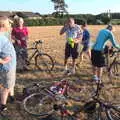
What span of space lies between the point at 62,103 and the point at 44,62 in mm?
4918

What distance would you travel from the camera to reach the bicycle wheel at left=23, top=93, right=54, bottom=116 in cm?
781

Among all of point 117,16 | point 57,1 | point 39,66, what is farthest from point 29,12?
point 39,66

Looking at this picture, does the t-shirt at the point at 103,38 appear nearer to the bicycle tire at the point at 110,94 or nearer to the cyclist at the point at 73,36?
the bicycle tire at the point at 110,94

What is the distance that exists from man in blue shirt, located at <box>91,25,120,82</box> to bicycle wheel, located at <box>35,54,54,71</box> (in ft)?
6.31

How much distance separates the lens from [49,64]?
12461 millimetres

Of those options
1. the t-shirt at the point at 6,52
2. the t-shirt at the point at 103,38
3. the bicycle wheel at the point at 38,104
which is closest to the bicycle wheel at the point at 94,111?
the bicycle wheel at the point at 38,104

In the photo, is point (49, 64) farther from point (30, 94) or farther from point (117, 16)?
point (117, 16)

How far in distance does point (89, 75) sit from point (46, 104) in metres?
4.06

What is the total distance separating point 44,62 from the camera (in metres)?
12.2

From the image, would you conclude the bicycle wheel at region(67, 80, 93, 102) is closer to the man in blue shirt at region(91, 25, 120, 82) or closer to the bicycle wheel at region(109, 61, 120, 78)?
the man in blue shirt at region(91, 25, 120, 82)

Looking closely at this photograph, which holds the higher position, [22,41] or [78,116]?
[22,41]

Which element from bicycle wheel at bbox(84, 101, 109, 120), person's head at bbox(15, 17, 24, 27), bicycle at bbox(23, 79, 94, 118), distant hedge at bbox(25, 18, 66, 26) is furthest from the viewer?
distant hedge at bbox(25, 18, 66, 26)

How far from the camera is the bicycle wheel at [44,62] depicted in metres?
12.2

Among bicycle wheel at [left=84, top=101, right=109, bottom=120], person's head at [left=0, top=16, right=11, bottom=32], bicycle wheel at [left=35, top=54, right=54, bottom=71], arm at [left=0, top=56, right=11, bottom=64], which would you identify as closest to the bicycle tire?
bicycle wheel at [left=84, top=101, right=109, bottom=120]
